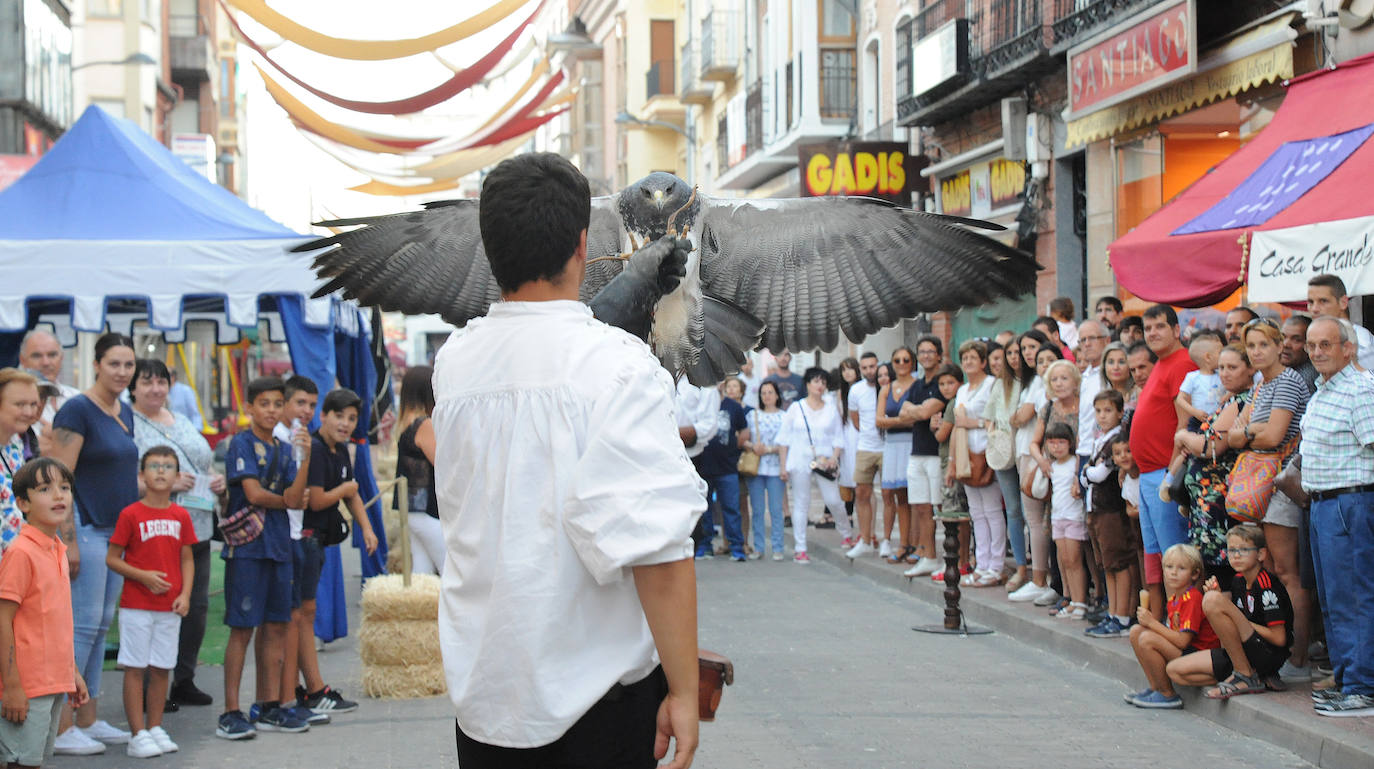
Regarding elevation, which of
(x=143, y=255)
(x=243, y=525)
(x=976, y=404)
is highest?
(x=143, y=255)

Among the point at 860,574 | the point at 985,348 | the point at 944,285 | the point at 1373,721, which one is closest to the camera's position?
the point at 944,285

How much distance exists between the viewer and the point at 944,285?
5.19 meters

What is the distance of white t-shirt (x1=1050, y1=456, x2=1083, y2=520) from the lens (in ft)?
31.1

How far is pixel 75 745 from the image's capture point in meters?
6.59

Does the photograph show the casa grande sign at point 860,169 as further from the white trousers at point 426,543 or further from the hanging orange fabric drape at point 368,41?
the white trousers at point 426,543

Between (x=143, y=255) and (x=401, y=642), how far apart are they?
328 centimetres

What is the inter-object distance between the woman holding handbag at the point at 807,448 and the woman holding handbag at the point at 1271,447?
690 cm

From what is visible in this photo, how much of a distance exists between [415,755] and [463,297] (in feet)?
8.15

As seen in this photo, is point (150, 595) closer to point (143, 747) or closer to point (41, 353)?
point (143, 747)

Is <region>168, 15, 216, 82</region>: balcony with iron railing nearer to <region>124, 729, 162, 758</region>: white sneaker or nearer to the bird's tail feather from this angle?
<region>124, 729, 162, 758</region>: white sneaker

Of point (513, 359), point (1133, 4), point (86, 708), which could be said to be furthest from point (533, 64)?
point (513, 359)

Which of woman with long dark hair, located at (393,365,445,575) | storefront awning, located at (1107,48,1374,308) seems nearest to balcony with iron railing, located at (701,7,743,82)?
storefront awning, located at (1107,48,1374,308)

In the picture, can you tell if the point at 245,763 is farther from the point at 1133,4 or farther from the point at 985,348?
the point at 1133,4

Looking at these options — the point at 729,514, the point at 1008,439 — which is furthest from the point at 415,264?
the point at 729,514
